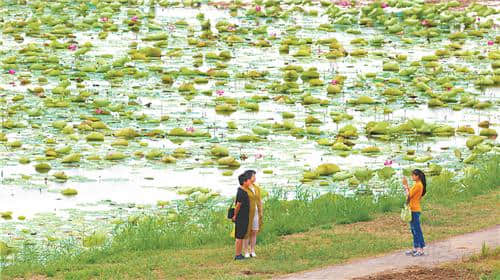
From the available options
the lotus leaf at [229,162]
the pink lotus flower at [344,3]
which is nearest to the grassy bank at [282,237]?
the lotus leaf at [229,162]

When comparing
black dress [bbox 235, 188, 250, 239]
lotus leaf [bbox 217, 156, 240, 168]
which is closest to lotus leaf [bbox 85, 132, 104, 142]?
lotus leaf [bbox 217, 156, 240, 168]

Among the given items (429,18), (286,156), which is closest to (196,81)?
(286,156)

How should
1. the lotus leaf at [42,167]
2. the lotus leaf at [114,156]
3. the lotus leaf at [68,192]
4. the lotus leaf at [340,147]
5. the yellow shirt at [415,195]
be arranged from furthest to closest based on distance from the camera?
the lotus leaf at [340,147]
the lotus leaf at [114,156]
the lotus leaf at [42,167]
the lotus leaf at [68,192]
the yellow shirt at [415,195]

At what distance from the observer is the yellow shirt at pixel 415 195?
15.0 m

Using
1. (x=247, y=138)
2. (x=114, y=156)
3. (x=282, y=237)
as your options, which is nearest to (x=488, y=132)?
(x=247, y=138)

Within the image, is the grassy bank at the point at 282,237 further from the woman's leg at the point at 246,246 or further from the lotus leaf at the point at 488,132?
the lotus leaf at the point at 488,132

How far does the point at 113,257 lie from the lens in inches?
626

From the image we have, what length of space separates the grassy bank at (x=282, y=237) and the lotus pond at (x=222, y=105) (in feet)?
3.29

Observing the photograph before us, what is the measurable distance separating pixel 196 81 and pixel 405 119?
5.43 meters

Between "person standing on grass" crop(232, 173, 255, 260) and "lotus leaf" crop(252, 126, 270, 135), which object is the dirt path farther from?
"lotus leaf" crop(252, 126, 270, 135)

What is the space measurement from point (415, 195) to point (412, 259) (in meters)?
0.77

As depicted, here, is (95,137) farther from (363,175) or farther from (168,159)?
(363,175)

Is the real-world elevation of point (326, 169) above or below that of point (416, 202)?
below

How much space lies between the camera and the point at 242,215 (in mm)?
15180
